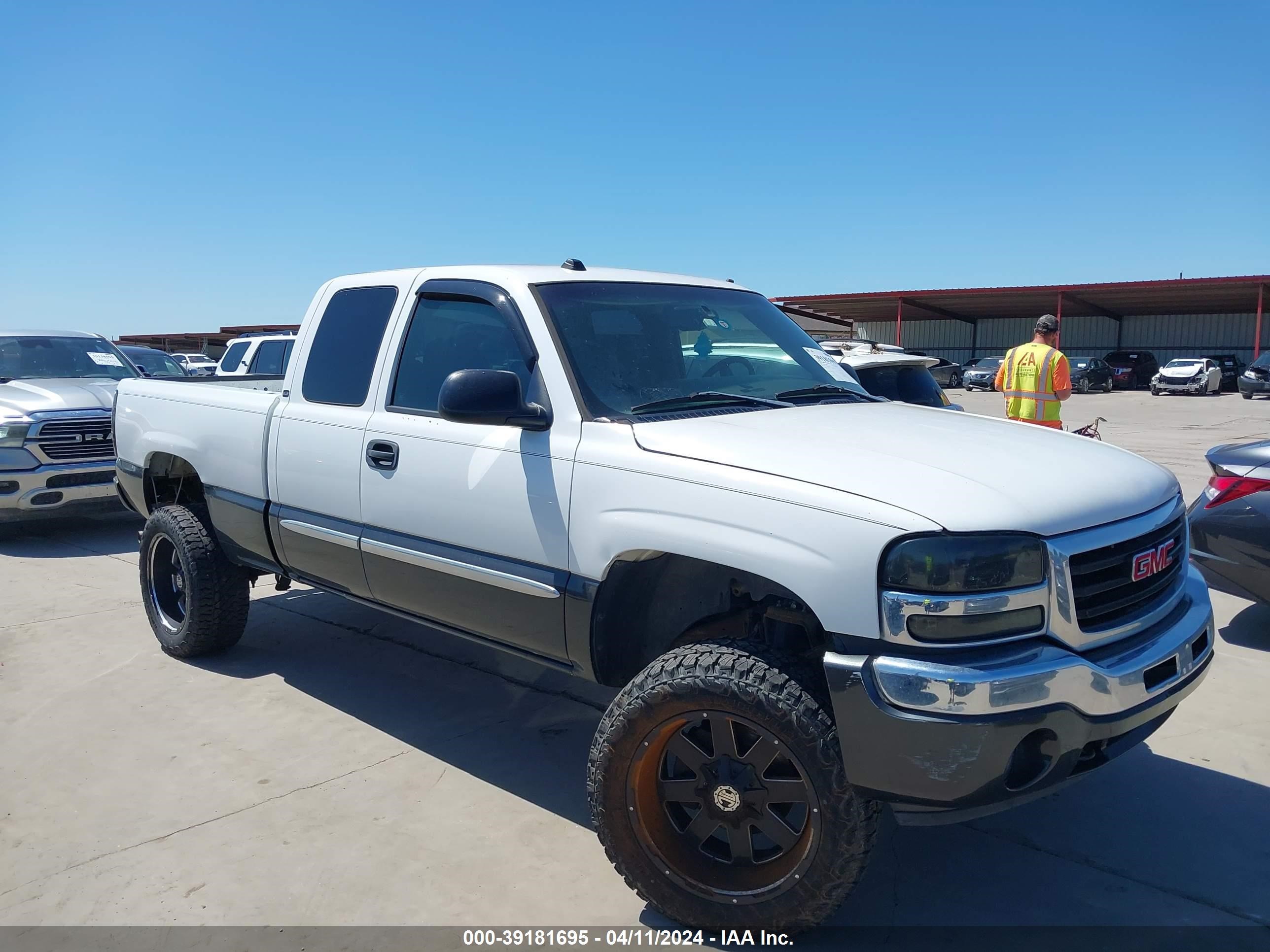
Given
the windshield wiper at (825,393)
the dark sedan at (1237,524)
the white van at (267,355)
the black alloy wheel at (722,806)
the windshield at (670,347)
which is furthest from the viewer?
the white van at (267,355)

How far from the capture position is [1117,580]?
8.67 ft

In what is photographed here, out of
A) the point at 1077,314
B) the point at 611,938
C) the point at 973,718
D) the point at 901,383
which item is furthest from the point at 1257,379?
the point at 611,938

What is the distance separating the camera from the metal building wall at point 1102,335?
1796 inches

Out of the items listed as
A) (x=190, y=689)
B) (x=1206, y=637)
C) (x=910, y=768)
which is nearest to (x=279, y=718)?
(x=190, y=689)

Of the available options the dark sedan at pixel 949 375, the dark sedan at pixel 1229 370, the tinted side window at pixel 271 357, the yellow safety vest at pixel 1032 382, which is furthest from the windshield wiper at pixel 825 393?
the dark sedan at pixel 1229 370

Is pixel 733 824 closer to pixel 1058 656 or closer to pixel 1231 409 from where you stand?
pixel 1058 656

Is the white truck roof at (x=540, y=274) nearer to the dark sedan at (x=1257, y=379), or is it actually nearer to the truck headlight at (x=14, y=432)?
the truck headlight at (x=14, y=432)

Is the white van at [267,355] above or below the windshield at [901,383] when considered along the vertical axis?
above

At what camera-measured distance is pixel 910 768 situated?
2.38 m

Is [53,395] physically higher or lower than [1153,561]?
higher

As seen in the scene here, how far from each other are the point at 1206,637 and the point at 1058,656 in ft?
2.93

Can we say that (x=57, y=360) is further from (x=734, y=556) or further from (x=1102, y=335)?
(x=1102, y=335)

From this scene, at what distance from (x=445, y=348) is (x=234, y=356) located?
33.1 feet

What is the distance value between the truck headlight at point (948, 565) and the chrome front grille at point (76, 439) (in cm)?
770
